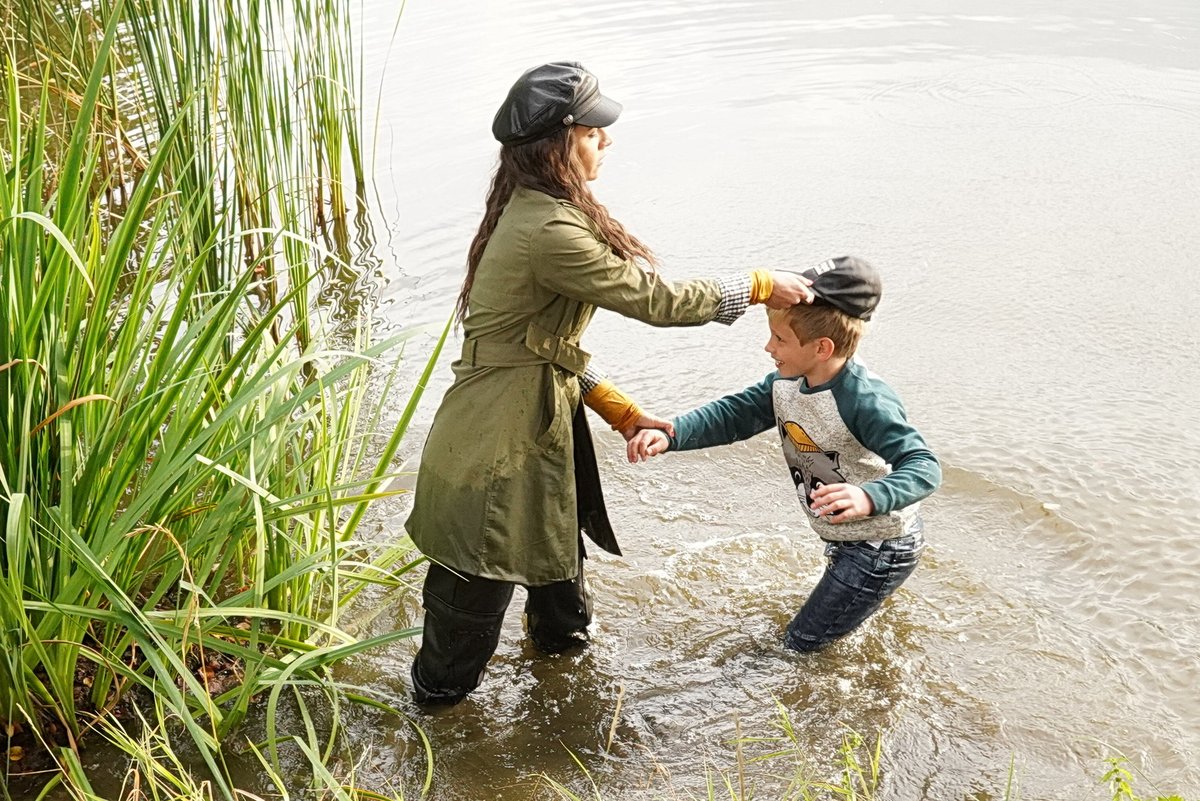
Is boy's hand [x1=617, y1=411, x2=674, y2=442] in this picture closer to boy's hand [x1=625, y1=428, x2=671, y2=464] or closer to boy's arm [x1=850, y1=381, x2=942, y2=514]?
boy's hand [x1=625, y1=428, x2=671, y2=464]

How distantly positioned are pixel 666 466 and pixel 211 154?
2066 millimetres

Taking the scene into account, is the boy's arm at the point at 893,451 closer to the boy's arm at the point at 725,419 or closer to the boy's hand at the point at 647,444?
the boy's arm at the point at 725,419

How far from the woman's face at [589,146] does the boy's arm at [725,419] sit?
30.7 inches

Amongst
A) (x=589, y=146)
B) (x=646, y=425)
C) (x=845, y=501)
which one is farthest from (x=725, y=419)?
(x=589, y=146)

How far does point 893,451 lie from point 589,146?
1.07 m

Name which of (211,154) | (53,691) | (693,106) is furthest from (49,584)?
(693,106)

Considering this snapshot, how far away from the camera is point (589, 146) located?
289 centimetres

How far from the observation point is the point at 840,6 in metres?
10.8

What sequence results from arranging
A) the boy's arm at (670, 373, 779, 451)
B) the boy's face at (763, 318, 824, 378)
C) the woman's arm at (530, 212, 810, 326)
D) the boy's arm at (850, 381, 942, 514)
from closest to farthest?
the woman's arm at (530, 212, 810, 326), the boy's arm at (850, 381, 942, 514), the boy's face at (763, 318, 824, 378), the boy's arm at (670, 373, 779, 451)

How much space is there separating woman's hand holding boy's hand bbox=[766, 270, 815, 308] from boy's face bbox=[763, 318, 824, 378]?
0.27ft

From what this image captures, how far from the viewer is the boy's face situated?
3.09 meters

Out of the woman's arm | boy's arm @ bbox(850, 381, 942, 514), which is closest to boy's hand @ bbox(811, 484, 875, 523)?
boy's arm @ bbox(850, 381, 942, 514)

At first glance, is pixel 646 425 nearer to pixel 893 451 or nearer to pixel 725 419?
pixel 725 419

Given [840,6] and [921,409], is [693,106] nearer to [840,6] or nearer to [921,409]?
[840,6]
